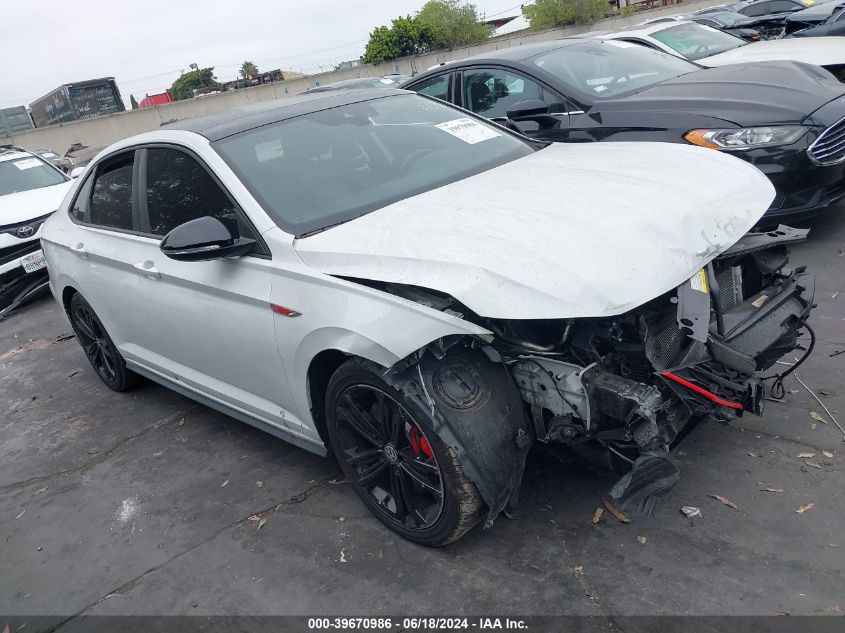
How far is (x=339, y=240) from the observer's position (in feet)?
9.68

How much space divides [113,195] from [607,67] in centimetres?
410

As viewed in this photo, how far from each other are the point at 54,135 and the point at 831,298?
39988mm

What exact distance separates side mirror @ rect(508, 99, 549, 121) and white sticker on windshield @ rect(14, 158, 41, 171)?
7.52 meters

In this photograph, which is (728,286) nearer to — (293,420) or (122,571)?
(293,420)

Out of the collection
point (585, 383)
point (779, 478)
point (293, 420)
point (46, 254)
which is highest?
point (46, 254)

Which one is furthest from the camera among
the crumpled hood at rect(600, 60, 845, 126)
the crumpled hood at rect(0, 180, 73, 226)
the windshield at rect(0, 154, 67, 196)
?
the windshield at rect(0, 154, 67, 196)

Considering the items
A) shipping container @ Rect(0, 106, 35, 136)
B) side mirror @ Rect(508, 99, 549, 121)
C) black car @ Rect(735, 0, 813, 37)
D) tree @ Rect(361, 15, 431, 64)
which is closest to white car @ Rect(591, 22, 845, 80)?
side mirror @ Rect(508, 99, 549, 121)

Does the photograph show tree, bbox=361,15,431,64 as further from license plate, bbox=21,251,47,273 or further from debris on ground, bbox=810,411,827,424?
debris on ground, bbox=810,411,827,424

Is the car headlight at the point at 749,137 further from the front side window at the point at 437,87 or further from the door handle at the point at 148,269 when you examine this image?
the door handle at the point at 148,269

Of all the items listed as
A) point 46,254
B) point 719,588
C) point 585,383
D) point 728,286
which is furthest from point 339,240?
point 46,254

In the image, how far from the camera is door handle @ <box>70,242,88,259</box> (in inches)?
179

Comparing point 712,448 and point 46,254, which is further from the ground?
point 46,254

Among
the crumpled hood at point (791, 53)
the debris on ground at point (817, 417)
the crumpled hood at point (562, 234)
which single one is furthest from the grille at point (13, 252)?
the debris on ground at point (817, 417)

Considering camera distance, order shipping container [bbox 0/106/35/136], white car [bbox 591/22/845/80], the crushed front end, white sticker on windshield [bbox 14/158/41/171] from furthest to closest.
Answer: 1. shipping container [bbox 0/106/35/136]
2. white sticker on windshield [bbox 14/158/41/171]
3. white car [bbox 591/22/845/80]
4. the crushed front end
